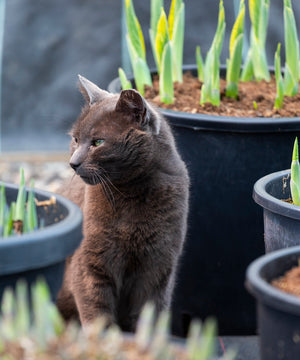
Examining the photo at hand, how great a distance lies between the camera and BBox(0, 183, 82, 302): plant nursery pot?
168 cm

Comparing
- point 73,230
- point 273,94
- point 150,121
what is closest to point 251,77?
point 273,94

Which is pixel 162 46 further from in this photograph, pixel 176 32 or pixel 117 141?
pixel 117 141

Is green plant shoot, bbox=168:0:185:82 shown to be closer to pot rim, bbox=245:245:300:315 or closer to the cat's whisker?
the cat's whisker

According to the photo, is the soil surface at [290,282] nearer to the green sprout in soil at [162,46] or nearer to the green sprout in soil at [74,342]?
the green sprout in soil at [74,342]

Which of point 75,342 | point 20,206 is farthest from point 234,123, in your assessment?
point 75,342

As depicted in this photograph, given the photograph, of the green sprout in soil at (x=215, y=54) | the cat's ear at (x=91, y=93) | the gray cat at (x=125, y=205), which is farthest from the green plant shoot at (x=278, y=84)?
the cat's ear at (x=91, y=93)

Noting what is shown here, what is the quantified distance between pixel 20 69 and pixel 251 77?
199 centimetres

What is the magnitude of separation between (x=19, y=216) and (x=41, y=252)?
268 mm

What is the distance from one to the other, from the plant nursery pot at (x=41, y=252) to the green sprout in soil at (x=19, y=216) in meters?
0.10

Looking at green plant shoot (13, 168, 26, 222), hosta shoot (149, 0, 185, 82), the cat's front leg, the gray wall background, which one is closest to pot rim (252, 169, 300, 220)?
the cat's front leg

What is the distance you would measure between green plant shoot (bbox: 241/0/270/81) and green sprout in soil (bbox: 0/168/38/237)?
68.3 inches

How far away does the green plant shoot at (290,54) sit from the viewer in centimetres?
306

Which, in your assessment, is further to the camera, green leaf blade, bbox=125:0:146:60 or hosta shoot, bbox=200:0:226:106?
green leaf blade, bbox=125:0:146:60

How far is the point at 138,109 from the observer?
2.27 metres
